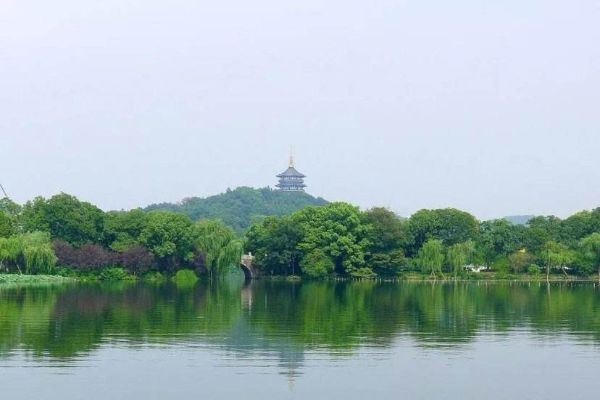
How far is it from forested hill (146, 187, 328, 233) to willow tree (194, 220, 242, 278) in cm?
5707

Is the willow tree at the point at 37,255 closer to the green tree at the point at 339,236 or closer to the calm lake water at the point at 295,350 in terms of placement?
the green tree at the point at 339,236

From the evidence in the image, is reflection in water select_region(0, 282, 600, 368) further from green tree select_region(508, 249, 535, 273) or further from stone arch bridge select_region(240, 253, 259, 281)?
stone arch bridge select_region(240, 253, 259, 281)

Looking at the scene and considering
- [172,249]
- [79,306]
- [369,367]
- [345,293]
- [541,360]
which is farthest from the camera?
[172,249]

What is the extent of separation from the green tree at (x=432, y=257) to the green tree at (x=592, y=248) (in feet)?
34.1

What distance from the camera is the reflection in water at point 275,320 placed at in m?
24.2

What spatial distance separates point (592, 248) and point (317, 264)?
1987cm

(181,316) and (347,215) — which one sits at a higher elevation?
(347,215)

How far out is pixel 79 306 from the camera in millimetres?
36031

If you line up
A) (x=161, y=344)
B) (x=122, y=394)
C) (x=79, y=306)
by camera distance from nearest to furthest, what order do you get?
(x=122, y=394)
(x=161, y=344)
(x=79, y=306)

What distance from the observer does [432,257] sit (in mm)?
69312

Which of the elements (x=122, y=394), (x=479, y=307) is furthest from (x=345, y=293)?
(x=122, y=394)

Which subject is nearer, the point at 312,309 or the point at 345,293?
the point at 312,309

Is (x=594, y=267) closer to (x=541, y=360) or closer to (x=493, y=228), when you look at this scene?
(x=493, y=228)

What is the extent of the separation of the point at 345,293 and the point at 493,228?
2795 centimetres
